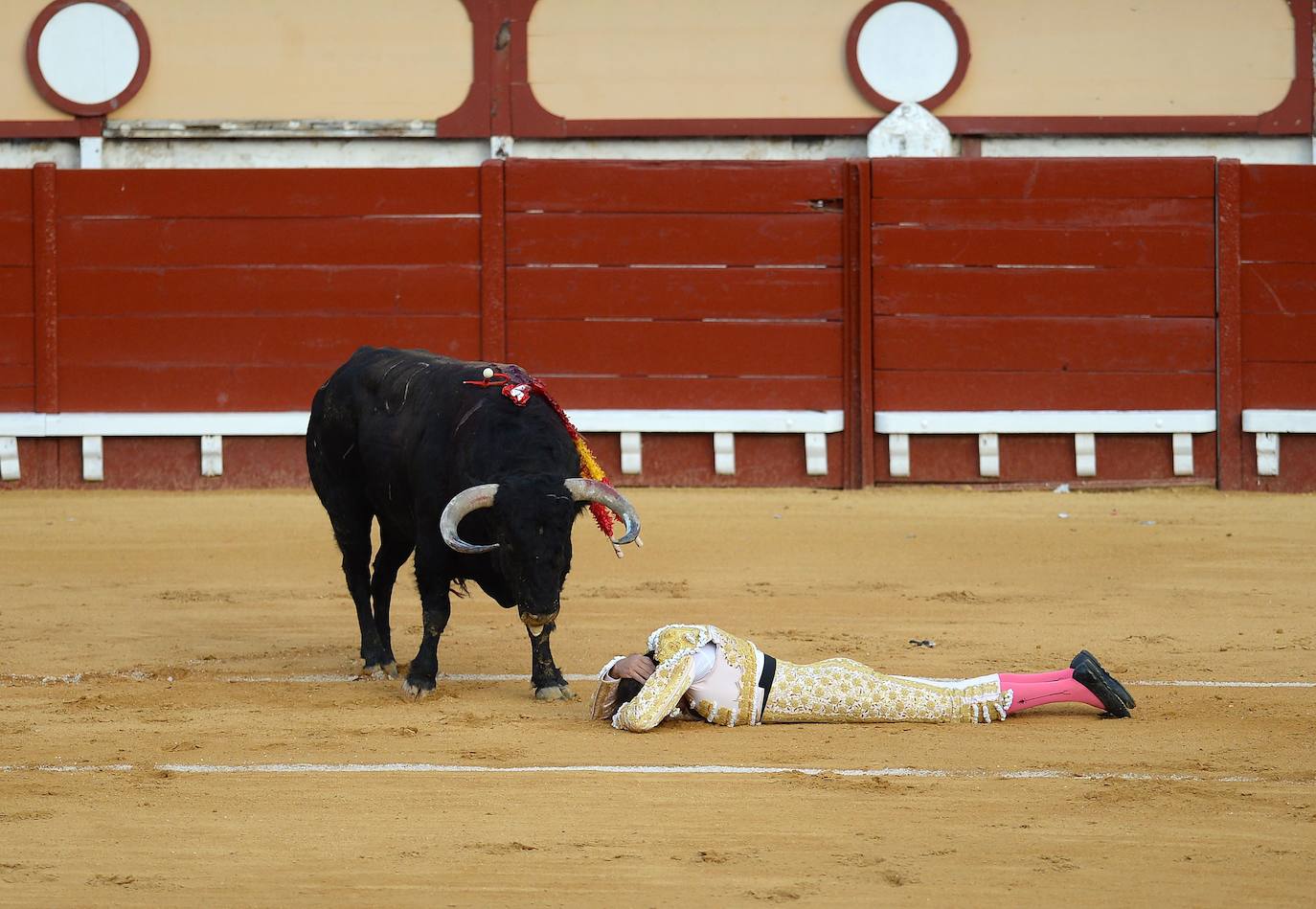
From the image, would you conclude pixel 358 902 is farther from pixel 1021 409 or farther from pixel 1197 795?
pixel 1021 409

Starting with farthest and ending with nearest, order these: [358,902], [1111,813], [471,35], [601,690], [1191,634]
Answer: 1. [471,35]
2. [1191,634]
3. [601,690]
4. [1111,813]
5. [358,902]

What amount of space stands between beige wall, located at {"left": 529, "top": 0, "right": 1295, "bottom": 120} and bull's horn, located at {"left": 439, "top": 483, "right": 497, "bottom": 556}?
585 cm

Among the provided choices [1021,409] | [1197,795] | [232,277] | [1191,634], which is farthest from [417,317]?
[1197,795]

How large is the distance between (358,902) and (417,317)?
6891 mm

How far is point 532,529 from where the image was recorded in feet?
15.4

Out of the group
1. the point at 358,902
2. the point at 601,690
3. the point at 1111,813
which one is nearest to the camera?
the point at 358,902

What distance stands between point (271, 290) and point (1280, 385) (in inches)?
209

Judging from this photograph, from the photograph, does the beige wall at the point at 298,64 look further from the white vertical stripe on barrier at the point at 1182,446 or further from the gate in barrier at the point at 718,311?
the white vertical stripe on barrier at the point at 1182,446

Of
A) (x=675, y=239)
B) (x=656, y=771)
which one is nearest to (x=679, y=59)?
(x=675, y=239)

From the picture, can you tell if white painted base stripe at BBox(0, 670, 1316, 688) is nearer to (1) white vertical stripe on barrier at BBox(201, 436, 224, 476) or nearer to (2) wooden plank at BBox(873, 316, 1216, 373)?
(1) white vertical stripe on barrier at BBox(201, 436, 224, 476)

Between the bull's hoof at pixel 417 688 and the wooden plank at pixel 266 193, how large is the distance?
5.14 m

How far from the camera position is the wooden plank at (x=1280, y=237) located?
9.59 meters

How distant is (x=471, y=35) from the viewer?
10.3m

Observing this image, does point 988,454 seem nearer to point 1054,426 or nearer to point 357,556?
point 1054,426
